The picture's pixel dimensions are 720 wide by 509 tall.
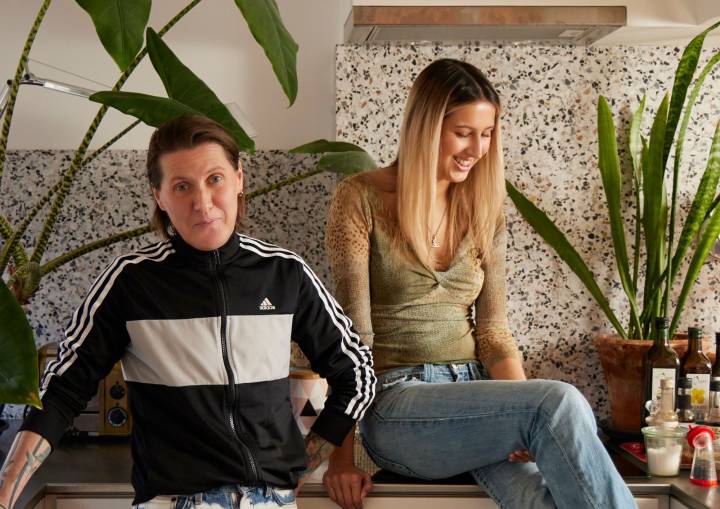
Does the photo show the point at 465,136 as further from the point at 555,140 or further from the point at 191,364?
the point at 191,364

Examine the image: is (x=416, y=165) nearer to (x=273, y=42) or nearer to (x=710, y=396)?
(x=273, y=42)

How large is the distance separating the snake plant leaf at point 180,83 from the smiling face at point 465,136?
1.39 feet

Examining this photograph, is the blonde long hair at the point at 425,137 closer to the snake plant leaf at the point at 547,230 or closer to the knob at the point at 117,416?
the snake plant leaf at the point at 547,230

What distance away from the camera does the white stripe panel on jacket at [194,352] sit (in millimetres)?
1333

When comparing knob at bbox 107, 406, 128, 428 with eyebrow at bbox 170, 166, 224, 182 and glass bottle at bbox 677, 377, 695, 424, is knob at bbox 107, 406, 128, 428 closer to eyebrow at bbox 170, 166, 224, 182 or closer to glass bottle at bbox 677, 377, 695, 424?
eyebrow at bbox 170, 166, 224, 182

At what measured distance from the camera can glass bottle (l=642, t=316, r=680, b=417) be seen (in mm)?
1866

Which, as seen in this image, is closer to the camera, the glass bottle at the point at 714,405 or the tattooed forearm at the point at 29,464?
the tattooed forearm at the point at 29,464

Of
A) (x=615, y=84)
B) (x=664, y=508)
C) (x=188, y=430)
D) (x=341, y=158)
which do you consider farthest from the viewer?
(x=615, y=84)

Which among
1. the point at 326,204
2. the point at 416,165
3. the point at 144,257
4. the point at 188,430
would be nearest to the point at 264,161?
the point at 326,204

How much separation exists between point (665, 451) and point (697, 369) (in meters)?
0.32

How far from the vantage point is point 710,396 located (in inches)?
74.9

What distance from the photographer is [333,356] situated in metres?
1.46

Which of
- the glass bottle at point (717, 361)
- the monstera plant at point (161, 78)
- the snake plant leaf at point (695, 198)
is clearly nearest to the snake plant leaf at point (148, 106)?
the monstera plant at point (161, 78)

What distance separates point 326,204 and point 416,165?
516 millimetres
